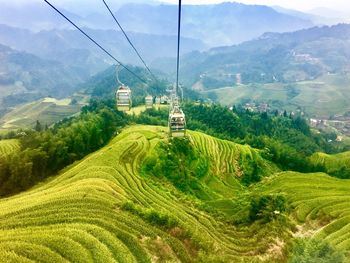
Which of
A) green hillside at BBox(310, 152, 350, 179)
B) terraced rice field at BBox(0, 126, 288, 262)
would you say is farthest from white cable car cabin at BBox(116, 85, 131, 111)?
green hillside at BBox(310, 152, 350, 179)

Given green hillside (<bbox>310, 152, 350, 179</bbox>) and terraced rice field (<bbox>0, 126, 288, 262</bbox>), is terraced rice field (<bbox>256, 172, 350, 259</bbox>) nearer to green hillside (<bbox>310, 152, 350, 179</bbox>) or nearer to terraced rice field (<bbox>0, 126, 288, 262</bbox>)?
terraced rice field (<bbox>0, 126, 288, 262</bbox>)

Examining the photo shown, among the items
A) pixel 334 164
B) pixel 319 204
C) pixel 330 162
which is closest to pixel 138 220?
pixel 319 204

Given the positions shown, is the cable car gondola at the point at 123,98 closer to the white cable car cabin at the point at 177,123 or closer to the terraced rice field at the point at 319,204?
the white cable car cabin at the point at 177,123

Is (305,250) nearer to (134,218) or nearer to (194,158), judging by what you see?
(134,218)

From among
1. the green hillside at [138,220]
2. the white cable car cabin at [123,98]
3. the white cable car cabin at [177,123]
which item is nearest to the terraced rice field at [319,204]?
the green hillside at [138,220]

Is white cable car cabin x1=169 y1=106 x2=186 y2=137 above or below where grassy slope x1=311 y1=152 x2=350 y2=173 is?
above

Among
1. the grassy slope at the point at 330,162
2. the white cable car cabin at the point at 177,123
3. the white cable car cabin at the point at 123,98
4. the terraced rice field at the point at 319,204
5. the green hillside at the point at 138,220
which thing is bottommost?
the grassy slope at the point at 330,162

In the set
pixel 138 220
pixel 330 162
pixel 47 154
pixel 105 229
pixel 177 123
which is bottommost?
pixel 330 162

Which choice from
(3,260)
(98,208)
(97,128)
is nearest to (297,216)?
(98,208)

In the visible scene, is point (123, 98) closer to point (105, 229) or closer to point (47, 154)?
point (47, 154)
